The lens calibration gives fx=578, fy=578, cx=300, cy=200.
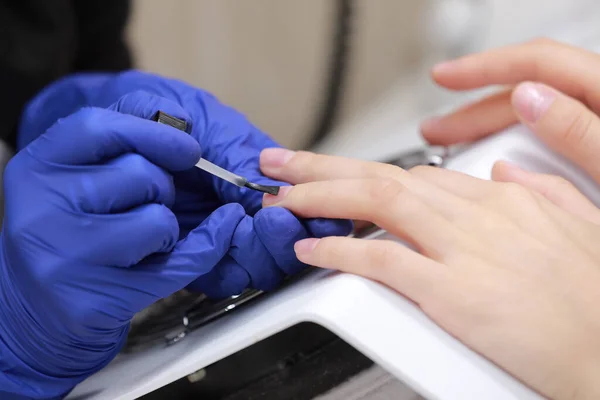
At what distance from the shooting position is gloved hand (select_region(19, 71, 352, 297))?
1.37 ft

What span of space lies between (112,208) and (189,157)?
0.20ft

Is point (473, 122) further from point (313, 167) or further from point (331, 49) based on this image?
point (331, 49)

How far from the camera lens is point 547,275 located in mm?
364

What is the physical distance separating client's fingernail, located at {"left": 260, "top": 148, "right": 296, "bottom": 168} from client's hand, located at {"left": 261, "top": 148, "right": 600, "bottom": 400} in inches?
1.7

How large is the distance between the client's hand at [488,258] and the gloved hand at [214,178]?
21mm

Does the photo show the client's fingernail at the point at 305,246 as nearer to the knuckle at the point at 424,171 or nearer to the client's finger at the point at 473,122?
the knuckle at the point at 424,171

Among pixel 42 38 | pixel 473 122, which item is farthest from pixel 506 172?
pixel 42 38

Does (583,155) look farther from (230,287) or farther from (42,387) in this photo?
(42,387)

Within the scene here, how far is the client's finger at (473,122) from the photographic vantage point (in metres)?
0.55

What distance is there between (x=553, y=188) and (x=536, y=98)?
87mm

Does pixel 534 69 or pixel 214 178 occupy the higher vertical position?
pixel 534 69

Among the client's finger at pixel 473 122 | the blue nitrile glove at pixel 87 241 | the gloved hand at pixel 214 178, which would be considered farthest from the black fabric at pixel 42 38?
the client's finger at pixel 473 122

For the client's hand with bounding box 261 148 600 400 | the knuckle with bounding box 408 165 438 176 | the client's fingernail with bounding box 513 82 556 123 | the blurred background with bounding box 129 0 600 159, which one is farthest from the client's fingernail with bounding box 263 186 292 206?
the blurred background with bounding box 129 0 600 159

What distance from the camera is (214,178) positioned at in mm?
476
